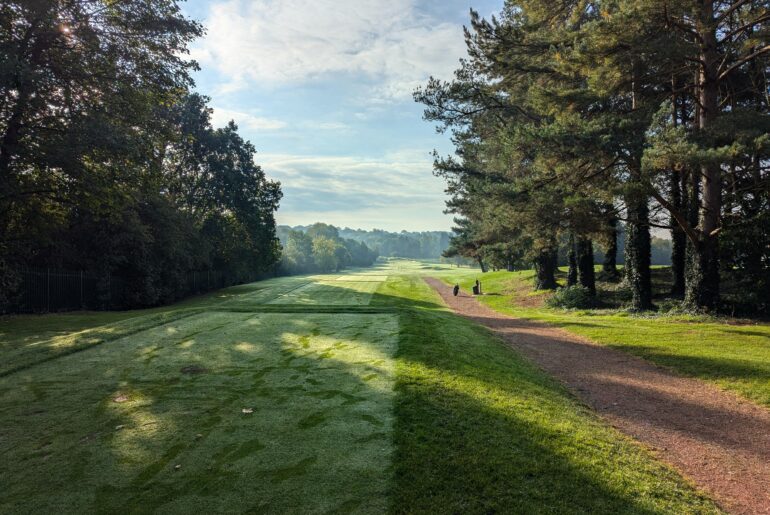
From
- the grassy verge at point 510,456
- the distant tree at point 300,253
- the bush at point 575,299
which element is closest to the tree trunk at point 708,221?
the bush at point 575,299

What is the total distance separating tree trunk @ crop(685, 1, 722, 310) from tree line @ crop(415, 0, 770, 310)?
0.13ft

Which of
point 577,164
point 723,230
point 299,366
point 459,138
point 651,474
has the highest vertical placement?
point 459,138

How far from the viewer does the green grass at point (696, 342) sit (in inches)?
344

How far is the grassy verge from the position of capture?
3994 millimetres

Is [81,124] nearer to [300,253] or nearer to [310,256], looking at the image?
[300,253]

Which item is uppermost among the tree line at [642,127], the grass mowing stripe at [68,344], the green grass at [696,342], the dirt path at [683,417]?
the tree line at [642,127]

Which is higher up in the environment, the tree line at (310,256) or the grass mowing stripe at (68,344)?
the tree line at (310,256)

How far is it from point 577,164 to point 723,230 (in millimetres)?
5852

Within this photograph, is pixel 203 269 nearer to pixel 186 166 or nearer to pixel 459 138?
pixel 186 166

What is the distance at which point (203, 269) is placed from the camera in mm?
38219

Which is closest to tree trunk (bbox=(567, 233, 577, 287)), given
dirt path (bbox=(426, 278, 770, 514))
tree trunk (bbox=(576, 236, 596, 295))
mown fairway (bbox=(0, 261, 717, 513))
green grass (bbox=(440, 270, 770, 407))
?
tree trunk (bbox=(576, 236, 596, 295))

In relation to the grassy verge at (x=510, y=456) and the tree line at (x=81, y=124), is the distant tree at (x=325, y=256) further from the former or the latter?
the grassy verge at (x=510, y=456)

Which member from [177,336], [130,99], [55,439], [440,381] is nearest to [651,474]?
[440,381]

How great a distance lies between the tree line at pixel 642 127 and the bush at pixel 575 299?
2.86 meters
